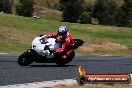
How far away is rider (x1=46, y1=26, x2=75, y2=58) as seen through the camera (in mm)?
18750

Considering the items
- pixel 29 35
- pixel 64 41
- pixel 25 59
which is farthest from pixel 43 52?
pixel 29 35

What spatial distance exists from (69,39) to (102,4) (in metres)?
121

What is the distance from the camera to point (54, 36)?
18969mm

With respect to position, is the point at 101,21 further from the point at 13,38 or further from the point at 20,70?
the point at 20,70

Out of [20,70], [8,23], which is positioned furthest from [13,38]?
[20,70]

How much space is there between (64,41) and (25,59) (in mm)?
1893

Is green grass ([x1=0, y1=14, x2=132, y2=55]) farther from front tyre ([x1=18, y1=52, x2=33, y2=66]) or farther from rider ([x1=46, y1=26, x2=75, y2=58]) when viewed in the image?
front tyre ([x1=18, y1=52, x2=33, y2=66])

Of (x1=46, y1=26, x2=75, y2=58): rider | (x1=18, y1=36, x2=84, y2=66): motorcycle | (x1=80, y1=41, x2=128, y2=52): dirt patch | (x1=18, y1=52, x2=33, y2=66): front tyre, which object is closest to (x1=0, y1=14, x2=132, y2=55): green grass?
(x1=80, y1=41, x2=128, y2=52): dirt patch

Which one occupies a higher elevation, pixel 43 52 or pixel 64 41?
pixel 64 41

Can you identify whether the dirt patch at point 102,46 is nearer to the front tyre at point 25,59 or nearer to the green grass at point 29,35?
the green grass at point 29,35

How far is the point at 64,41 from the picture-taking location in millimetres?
18969

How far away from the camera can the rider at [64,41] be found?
18.8 metres

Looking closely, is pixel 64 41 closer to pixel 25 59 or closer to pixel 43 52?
pixel 43 52

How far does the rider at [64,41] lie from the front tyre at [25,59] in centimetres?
119
